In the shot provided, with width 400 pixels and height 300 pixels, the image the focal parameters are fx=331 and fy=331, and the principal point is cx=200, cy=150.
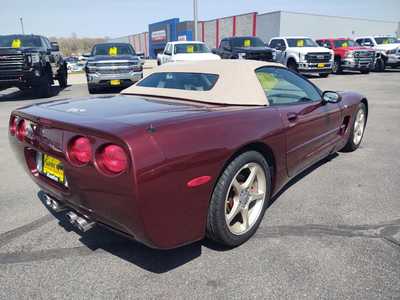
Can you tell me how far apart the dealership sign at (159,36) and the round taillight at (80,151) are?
1998 inches

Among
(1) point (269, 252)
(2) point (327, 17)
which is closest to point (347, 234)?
(1) point (269, 252)

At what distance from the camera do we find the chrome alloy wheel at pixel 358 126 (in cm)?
A: 471

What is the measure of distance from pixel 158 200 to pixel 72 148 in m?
0.64

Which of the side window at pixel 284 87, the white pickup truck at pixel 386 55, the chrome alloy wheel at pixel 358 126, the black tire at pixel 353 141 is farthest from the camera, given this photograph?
the white pickup truck at pixel 386 55

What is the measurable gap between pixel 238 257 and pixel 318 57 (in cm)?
1514

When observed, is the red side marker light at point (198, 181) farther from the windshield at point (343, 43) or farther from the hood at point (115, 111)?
the windshield at point (343, 43)

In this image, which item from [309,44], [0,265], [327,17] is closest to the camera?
[0,265]

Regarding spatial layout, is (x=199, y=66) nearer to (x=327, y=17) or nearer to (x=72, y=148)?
(x=72, y=148)

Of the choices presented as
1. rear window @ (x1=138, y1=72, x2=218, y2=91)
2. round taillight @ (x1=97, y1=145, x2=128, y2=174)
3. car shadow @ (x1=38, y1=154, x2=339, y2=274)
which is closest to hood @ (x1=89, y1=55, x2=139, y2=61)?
rear window @ (x1=138, y1=72, x2=218, y2=91)

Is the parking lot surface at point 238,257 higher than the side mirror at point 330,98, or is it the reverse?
the side mirror at point 330,98

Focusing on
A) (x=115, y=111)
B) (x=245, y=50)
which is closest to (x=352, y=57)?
(x=245, y=50)

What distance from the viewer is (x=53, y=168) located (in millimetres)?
2256

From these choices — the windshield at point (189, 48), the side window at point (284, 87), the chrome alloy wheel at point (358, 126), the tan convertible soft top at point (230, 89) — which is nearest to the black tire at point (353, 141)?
the chrome alloy wheel at point (358, 126)

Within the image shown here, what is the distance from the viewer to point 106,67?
34.7 feet
